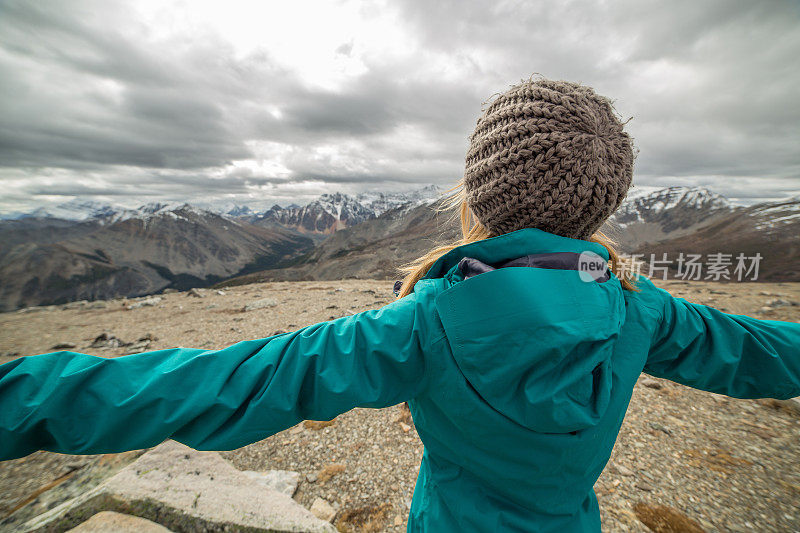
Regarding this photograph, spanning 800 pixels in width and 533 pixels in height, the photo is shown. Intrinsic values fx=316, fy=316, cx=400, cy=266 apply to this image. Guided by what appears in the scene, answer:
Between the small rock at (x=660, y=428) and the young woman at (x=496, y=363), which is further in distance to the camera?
the small rock at (x=660, y=428)

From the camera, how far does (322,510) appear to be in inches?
153

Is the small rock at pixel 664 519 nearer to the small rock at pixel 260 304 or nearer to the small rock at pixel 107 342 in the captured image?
the small rock at pixel 107 342

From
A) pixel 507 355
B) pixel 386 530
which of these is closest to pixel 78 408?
pixel 507 355

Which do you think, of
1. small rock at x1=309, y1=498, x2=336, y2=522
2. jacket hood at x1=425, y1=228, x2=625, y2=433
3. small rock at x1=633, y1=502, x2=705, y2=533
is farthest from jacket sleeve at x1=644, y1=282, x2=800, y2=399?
small rock at x1=309, y1=498, x2=336, y2=522

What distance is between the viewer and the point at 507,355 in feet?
4.28

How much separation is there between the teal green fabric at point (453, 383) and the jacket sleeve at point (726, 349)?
28mm

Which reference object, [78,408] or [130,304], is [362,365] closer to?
[78,408]

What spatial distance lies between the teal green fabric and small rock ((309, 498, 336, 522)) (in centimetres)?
270

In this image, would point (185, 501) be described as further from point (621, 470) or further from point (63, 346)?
point (63, 346)

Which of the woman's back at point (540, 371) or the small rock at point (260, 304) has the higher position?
the woman's back at point (540, 371)

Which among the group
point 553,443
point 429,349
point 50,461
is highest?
point 429,349

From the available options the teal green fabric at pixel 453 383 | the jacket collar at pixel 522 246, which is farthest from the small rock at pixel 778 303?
the jacket collar at pixel 522 246

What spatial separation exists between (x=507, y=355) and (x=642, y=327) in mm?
948

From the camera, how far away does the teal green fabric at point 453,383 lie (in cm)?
124
